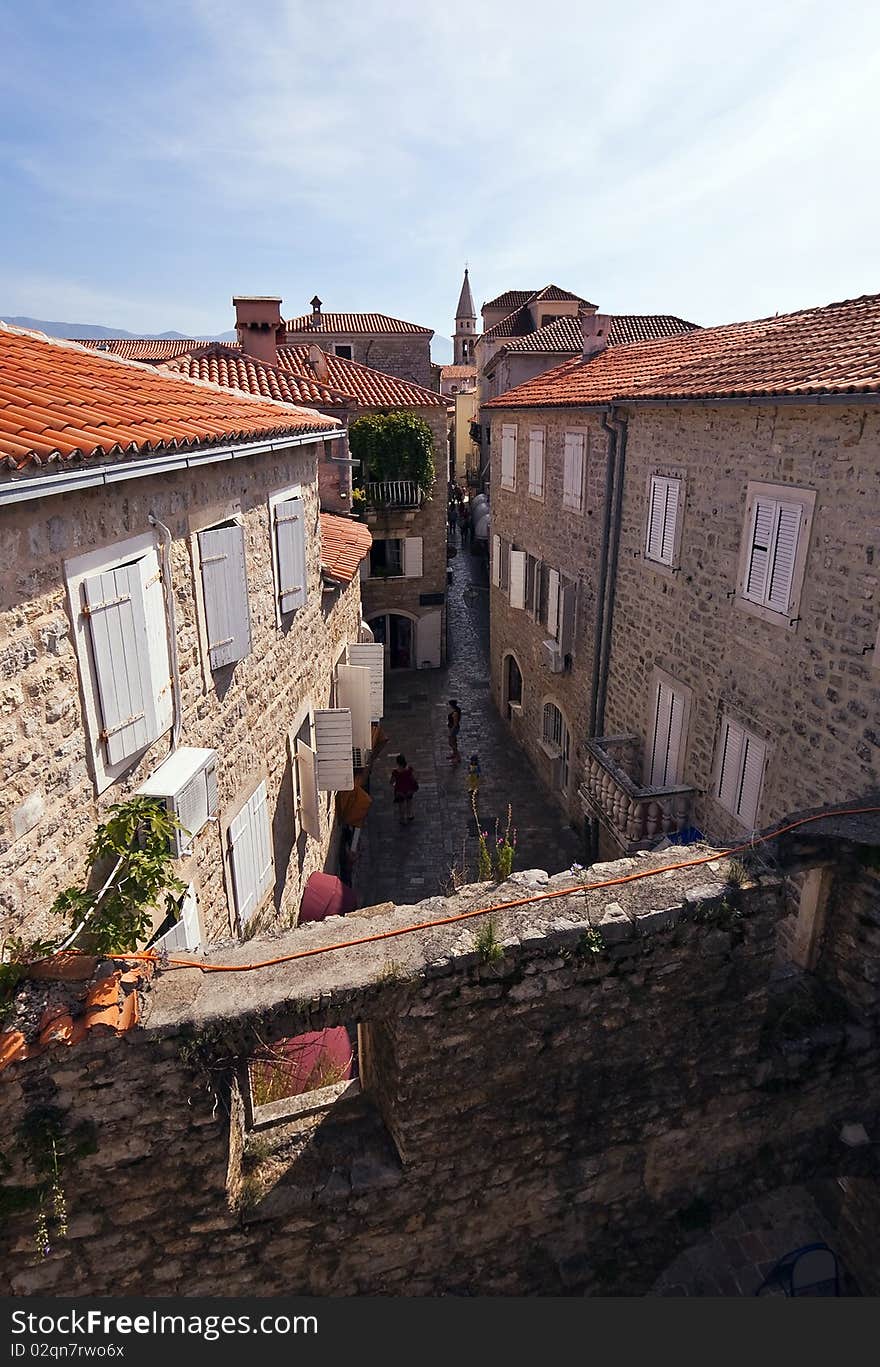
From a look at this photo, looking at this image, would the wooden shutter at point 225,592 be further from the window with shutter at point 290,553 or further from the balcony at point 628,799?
the balcony at point 628,799

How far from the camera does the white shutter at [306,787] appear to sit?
9.23m

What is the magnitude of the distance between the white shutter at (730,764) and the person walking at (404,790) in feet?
20.5

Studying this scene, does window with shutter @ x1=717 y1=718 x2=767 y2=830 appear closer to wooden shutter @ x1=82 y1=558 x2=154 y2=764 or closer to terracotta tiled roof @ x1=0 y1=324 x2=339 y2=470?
terracotta tiled roof @ x1=0 y1=324 x2=339 y2=470

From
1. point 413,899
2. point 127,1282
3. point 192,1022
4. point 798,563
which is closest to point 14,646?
point 192,1022

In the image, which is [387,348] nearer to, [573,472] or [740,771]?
[573,472]

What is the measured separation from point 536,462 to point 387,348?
1914 centimetres

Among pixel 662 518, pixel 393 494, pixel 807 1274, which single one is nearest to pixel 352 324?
pixel 393 494

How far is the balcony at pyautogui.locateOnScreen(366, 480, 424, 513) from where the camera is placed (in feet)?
67.1

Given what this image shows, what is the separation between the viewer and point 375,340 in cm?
3047

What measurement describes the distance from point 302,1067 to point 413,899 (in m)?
6.19

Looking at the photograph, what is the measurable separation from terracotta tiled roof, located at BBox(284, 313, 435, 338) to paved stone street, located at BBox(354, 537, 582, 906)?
16172 mm

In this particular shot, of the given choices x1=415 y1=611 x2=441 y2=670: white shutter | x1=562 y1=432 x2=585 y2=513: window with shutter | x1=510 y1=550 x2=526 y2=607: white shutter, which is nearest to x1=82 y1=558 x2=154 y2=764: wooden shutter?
x1=562 y1=432 x2=585 y2=513: window with shutter

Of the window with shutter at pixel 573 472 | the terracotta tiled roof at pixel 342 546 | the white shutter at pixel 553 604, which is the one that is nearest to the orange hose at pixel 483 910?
the terracotta tiled roof at pixel 342 546

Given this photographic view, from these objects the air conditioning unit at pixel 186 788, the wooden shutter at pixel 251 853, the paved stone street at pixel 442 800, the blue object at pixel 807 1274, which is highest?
the air conditioning unit at pixel 186 788
